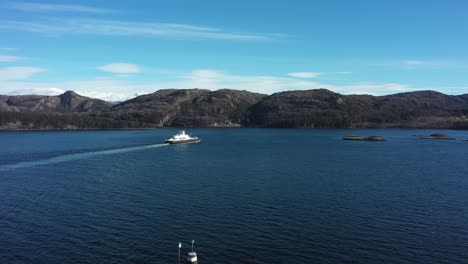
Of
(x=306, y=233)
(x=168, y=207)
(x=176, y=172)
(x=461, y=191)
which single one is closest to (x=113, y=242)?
(x=168, y=207)

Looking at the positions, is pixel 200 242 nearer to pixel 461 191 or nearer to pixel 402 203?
pixel 402 203

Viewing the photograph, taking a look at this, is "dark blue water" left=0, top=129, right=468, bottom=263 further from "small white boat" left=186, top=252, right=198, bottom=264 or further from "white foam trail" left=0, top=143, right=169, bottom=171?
"white foam trail" left=0, top=143, right=169, bottom=171

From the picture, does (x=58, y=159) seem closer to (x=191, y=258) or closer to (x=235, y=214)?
(x=235, y=214)

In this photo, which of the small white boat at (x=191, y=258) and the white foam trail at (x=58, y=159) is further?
the white foam trail at (x=58, y=159)

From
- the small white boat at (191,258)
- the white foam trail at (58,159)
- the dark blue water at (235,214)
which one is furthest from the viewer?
the white foam trail at (58,159)

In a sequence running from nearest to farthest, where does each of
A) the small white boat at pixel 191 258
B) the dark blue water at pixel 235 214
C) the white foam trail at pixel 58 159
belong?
the small white boat at pixel 191 258 → the dark blue water at pixel 235 214 → the white foam trail at pixel 58 159

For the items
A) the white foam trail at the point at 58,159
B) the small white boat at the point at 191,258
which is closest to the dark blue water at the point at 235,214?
the small white boat at the point at 191,258

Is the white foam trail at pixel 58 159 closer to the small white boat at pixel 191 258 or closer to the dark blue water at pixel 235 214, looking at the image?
the dark blue water at pixel 235 214

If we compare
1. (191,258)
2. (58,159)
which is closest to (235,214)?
(191,258)

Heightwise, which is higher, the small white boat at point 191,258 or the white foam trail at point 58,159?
the white foam trail at point 58,159

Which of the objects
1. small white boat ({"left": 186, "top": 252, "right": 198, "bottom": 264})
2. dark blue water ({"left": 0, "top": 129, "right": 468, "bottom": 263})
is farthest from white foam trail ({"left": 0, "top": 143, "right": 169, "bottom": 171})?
small white boat ({"left": 186, "top": 252, "right": 198, "bottom": 264})
